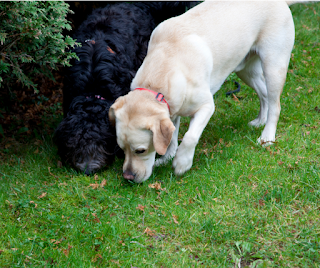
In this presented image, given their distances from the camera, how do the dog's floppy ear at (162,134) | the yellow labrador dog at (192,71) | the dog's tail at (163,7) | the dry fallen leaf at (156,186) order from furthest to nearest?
1. the dog's tail at (163,7)
2. the dry fallen leaf at (156,186)
3. the yellow labrador dog at (192,71)
4. the dog's floppy ear at (162,134)

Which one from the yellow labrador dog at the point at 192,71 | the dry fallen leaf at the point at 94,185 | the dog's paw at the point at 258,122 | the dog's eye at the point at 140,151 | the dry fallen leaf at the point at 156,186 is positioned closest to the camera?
the yellow labrador dog at the point at 192,71

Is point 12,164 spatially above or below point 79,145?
below

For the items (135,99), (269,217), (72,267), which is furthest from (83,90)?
(269,217)

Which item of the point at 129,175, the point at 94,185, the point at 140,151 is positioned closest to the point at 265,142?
the point at 140,151

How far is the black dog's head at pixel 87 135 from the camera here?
413 cm

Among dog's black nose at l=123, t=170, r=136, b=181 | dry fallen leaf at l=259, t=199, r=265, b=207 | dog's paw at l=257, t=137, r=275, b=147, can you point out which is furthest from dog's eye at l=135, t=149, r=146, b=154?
dog's paw at l=257, t=137, r=275, b=147

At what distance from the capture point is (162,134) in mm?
3430

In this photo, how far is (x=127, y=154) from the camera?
12.5 feet

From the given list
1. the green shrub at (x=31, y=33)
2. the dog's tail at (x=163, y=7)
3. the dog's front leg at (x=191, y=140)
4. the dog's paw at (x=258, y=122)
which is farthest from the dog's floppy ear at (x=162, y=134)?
the dog's tail at (x=163, y=7)

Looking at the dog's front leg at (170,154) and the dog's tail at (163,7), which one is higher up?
the dog's tail at (163,7)

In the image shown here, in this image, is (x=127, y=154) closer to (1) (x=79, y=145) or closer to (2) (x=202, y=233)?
(1) (x=79, y=145)

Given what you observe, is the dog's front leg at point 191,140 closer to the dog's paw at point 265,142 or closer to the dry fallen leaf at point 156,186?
the dry fallen leaf at point 156,186

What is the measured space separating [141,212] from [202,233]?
689 mm

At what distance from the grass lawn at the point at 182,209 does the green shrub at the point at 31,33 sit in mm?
1383
